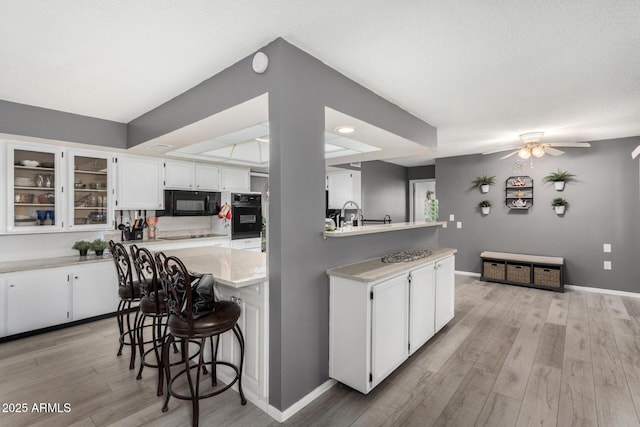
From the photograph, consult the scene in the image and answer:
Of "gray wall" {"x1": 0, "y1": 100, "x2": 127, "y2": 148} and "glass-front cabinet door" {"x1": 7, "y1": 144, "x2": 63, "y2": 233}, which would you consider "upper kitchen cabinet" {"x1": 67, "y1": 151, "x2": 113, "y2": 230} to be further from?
"gray wall" {"x1": 0, "y1": 100, "x2": 127, "y2": 148}

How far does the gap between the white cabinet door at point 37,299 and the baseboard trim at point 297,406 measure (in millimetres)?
2906

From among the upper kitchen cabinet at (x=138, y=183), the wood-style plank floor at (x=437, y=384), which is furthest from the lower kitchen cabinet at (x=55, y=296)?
the upper kitchen cabinet at (x=138, y=183)

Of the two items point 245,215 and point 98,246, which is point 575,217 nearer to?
point 245,215

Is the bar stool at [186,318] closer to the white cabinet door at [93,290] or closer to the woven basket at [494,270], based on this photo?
the white cabinet door at [93,290]

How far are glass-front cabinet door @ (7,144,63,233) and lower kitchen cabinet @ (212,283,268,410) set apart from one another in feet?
9.09

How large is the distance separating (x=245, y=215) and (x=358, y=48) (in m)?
3.63

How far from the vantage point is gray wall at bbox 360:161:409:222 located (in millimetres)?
6457

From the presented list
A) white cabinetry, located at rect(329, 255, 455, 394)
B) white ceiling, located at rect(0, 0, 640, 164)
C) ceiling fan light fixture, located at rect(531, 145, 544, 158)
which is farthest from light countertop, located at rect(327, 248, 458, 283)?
ceiling fan light fixture, located at rect(531, 145, 544, 158)

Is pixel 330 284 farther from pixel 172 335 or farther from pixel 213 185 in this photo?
pixel 213 185

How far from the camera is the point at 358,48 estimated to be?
214 centimetres

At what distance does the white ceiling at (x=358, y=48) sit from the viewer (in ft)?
5.69

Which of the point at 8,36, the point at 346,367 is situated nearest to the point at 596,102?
the point at 346,367

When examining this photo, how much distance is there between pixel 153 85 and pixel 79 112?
1367 millimetres

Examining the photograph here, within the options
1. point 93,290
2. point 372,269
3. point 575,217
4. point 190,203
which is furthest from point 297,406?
point 575,217
